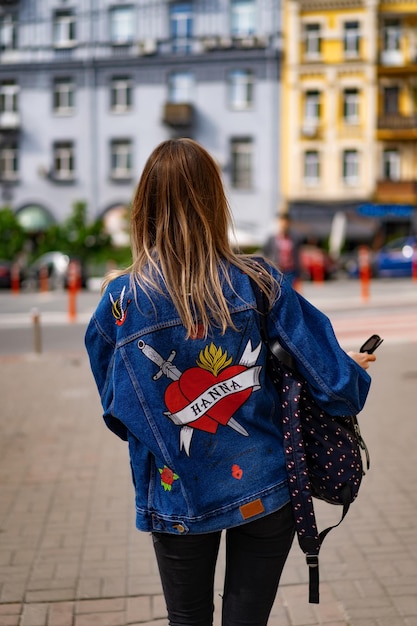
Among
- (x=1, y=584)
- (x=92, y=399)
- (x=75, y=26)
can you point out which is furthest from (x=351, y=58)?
(x=1, y=584)

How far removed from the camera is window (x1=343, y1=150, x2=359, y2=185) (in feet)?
125

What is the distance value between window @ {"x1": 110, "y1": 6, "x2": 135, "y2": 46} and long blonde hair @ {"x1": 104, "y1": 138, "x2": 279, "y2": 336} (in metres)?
38.7

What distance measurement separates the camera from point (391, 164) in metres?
38.3

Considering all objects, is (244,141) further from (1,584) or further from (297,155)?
(1,584)

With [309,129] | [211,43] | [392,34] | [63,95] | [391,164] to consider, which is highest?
[392,34]

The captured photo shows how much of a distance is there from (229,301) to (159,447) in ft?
1.33

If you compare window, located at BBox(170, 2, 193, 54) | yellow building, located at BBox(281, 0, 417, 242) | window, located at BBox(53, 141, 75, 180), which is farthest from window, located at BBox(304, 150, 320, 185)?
window, located at BBox(53, 141, 75, 180)

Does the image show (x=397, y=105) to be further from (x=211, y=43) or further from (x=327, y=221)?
(x=211, y=43)

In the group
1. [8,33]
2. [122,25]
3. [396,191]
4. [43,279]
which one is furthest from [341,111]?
[43,279]

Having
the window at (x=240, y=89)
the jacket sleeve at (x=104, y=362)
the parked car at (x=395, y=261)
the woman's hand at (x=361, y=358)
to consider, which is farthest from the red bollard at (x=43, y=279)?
the woman's hand at (x=361, y=358)

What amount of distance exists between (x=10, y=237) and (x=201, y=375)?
35.7m

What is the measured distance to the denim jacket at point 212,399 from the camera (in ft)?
6.77

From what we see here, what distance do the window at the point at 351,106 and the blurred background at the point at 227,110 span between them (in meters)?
0.06

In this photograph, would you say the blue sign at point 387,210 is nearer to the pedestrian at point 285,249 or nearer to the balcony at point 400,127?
the balcony at point 400,127
